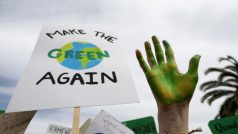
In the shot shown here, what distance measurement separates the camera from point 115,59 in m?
3.96

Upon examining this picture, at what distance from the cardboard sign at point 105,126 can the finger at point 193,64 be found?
4.11 feet

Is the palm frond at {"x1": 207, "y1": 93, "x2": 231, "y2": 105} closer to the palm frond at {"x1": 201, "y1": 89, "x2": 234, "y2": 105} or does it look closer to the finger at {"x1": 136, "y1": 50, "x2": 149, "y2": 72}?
the palm frond at {"x1": 201, "y1": 89, "x2": 234, "y2": 105}

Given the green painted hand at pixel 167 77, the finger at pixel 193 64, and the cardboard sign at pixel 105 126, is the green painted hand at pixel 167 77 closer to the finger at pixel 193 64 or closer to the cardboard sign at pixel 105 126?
the finger at pixel 193 64

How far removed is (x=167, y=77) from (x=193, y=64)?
265 millimetres

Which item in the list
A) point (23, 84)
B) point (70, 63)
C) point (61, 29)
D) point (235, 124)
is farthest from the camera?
point (235, 124)

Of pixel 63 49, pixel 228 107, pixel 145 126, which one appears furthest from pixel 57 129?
pixel 228 107

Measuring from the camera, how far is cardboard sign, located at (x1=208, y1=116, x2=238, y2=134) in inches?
232

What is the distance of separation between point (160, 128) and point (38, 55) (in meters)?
1.50

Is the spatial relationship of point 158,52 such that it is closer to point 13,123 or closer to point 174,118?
point 174,118

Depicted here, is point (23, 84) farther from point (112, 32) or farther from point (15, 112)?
point (112, 32)

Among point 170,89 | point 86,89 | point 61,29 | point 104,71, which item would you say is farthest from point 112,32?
point 170,89

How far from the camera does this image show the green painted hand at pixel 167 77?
2982mm

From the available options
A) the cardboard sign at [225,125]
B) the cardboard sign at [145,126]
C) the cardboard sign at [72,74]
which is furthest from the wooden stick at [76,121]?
the cardboard sign at [225,125]

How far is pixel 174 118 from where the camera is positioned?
2904 millimetres
